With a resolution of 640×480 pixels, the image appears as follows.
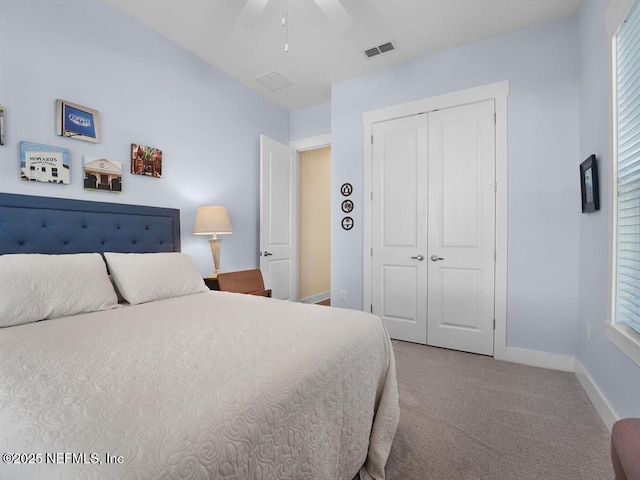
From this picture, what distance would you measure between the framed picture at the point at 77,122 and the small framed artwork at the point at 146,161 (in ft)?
0.92

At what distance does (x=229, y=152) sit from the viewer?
346 cm

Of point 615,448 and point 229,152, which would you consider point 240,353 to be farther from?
point 229,152

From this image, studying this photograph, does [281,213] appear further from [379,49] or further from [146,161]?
[379,49]

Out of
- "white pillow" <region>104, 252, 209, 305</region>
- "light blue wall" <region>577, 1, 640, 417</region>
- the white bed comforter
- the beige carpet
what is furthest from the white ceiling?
the beige carpet

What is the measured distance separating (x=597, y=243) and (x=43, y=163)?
3715mm

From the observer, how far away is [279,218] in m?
3.92

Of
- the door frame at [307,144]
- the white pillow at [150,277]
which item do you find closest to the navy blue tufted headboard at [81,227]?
the white pillow at [150,277]

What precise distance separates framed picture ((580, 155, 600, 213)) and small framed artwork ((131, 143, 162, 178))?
10.9 feet

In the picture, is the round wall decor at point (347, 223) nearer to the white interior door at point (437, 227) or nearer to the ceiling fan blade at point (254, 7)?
the white interior door at point (437, 227)

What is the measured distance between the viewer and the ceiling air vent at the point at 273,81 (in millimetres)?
3422

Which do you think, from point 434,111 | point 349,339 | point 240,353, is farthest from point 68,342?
point 434,111

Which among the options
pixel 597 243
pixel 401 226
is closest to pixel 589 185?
pixel 597 243

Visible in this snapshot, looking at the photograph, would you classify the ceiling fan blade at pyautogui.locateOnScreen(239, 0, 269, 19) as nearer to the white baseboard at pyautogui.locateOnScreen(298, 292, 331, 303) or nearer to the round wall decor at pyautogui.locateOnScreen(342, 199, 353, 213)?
the round wall decor at pyautogui.locateOnScreen(342, 199, 353, 213)

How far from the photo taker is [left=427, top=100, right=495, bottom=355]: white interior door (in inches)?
111
